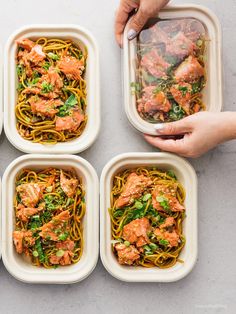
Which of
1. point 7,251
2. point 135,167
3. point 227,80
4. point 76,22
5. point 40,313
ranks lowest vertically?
point 40,313

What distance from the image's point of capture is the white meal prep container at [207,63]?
2.75 m

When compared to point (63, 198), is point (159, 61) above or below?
above

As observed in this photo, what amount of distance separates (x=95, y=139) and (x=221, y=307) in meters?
1.18

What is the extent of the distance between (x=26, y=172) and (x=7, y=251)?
1.39 ft

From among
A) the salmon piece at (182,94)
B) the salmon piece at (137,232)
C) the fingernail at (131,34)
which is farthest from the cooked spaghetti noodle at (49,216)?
the fingernail at (131,34)

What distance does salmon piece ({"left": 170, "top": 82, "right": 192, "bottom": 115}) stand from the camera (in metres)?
2.76

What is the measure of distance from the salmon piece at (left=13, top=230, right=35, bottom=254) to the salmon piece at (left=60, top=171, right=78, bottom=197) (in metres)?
0.29

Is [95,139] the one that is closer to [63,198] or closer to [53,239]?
[63,198]

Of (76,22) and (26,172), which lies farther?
(76,22)

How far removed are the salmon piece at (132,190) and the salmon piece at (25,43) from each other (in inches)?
35.2

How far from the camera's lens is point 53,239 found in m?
2.68

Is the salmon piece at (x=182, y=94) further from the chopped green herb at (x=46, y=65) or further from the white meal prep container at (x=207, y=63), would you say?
the chopped green herb at (x=46, y=65)

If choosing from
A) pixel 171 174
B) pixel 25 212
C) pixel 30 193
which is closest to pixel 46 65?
pixel 30 193

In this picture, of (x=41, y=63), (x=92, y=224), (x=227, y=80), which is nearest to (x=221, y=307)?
(x=92, y=224)
